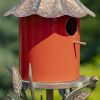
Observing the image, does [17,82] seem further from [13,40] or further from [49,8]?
[13,40]

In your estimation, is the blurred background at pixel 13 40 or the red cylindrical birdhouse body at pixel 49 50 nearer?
the red cylindrical birdhouse body at pixel 49 50

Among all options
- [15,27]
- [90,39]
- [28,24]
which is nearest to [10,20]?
[15,27]

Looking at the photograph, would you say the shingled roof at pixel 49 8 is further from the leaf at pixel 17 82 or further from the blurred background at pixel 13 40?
the blurred background at pixel 13 40

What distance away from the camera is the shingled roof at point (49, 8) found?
11.0ft

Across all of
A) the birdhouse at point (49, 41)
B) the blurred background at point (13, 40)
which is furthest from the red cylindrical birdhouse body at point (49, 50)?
the blurred background at point (13, 40)

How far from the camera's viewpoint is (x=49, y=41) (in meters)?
3.42

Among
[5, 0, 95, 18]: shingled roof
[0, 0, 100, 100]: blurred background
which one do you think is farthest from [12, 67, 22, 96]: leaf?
[0, 0, 100, 100]: blurred background

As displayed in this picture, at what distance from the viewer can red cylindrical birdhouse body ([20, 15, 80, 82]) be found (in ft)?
11.2

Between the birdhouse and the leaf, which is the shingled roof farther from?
the leaf

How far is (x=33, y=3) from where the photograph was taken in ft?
11.3

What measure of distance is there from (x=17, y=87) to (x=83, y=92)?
36cm

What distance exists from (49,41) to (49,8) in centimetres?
18

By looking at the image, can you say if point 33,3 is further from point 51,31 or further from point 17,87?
point 17,87

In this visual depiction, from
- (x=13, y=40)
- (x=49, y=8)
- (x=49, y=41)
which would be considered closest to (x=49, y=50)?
(x=49, y=41)
